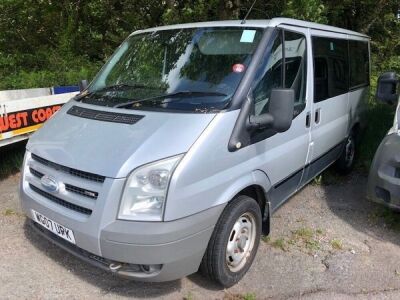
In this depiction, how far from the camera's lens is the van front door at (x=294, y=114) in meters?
3.63

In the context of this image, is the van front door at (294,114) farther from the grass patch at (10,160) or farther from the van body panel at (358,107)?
the grass patch at (10,160)

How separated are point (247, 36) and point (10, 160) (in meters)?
3.77

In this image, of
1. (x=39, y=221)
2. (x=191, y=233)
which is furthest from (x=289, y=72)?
(x=39, y=221)

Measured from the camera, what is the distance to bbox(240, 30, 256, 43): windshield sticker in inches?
147

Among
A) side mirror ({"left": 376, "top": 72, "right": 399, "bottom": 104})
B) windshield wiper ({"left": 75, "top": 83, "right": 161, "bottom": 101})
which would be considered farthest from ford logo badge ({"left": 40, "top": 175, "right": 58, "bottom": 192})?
side mirror ({"left": 376, "top": 72, "right": 399, "bottom": 104})

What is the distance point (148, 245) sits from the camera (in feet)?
9.46

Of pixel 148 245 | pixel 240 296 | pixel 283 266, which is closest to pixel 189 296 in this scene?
pixel 240 296

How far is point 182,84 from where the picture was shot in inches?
145

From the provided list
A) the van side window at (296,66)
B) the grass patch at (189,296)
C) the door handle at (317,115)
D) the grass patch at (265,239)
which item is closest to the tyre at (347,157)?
the door handle at (317,115)

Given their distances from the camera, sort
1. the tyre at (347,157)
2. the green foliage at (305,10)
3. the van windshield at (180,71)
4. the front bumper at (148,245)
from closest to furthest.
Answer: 1. the front bumper at (148,245)
2. the van windshield at (180,71)
3. the tyre at (347,157)
4. the green foliage at (305,10)

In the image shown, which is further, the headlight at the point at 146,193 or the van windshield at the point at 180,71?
the van windshield at the point at 180,71

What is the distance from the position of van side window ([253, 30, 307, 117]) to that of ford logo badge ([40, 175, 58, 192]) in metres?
1.61

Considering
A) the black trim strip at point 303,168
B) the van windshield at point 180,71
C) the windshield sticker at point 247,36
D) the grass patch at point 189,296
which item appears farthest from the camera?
the black trim strip at point 303,168

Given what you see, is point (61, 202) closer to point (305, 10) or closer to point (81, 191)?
point (81, 191)
